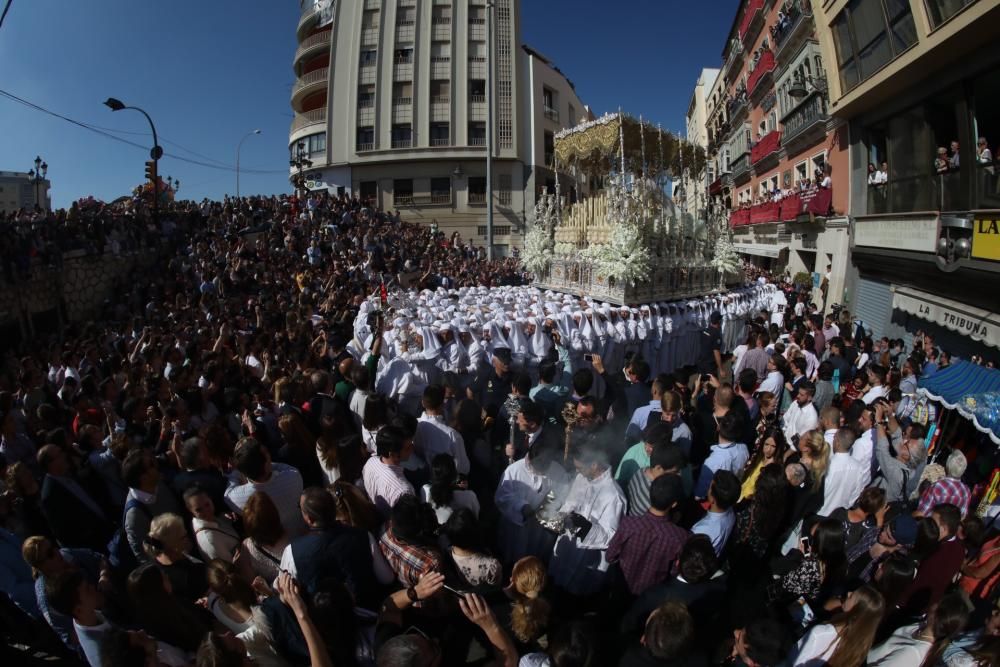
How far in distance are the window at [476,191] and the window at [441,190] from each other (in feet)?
4.39

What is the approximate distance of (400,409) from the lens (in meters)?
6.60

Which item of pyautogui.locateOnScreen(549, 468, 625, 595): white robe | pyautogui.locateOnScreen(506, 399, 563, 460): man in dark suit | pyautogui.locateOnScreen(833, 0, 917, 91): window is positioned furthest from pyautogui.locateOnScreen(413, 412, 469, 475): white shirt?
pyautogui.locateOnScreen(833, 0, 917, 91): window

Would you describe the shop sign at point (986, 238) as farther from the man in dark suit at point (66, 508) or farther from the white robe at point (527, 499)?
the man in dark suit at point (66, 508)

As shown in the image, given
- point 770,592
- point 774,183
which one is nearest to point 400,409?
point 770,592

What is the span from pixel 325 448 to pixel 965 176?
1111cm

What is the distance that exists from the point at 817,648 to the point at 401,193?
32.8 metres

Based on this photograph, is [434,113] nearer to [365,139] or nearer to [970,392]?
[365,139]

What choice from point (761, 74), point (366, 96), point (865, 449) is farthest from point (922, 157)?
point (366, 96)

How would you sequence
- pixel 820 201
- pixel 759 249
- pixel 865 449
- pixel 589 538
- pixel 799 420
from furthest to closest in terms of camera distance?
pixel 759 249 → pixel 820 201 → pixel 799 420 → pixel 865 449 → pixel 589 538

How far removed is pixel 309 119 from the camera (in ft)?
117

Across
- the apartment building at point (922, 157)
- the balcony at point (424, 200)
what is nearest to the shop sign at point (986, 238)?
the apartment building at point (922, 157)

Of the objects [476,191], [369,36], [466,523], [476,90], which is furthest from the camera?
[476,191]

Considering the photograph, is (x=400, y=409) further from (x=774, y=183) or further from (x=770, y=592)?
(x=774, y=183)

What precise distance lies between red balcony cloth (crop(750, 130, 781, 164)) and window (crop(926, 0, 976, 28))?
13410 millimetres
